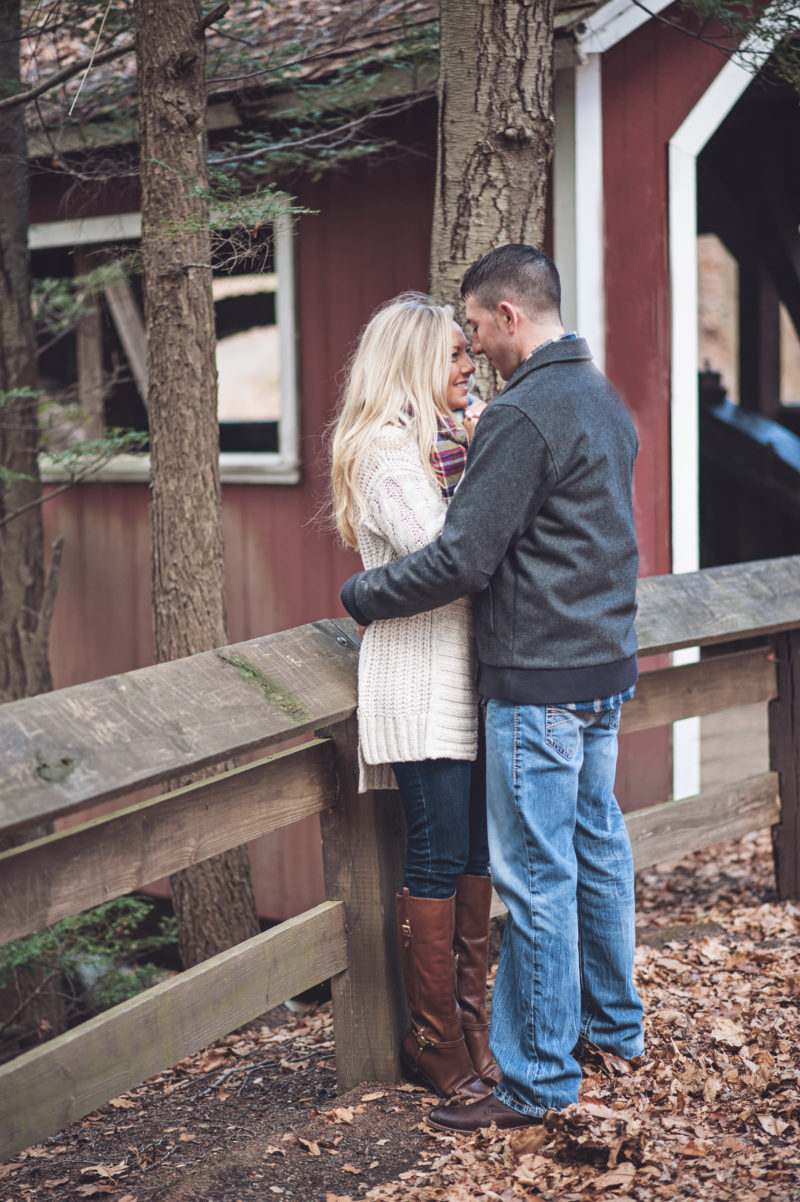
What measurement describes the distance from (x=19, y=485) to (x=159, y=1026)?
477cm

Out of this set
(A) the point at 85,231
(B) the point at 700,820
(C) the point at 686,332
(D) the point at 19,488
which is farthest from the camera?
(A) the point at 85,231

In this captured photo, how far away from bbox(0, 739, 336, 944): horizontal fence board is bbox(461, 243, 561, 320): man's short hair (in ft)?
3.85

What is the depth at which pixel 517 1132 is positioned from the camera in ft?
9.10

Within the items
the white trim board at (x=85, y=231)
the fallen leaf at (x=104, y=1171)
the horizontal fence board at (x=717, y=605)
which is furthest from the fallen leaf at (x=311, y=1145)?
the white trim board at (x=85, y=231)

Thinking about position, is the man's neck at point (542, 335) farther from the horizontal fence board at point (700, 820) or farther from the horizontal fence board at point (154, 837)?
the horizontal fence board at point (700, 820)

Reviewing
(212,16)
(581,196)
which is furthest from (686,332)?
(212,16)

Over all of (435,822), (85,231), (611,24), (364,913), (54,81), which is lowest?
(364,913)

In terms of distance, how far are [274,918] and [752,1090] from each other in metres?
4.69

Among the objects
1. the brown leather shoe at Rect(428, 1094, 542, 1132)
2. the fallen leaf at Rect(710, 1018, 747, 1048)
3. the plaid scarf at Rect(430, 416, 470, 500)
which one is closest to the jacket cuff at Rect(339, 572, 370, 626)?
the plaid scarf at Rect(430, 416, 470, 500)

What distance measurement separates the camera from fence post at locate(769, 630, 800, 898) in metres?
4.52

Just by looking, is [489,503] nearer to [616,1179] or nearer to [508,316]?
[508,316]

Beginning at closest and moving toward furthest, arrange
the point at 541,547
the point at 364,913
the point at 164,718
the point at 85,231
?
1. the point at 164,718
2. the point at 541,547
3. the point at 364,913
4. the point at 85,231

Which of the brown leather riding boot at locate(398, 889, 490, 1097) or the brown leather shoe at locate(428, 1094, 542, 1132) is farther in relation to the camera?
the brown leather riding boot at locate(398, 889, 490, 1097)

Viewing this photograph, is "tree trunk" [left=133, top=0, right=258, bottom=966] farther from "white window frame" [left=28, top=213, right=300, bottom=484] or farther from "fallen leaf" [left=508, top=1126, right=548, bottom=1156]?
"fallen leaf" [left=508, top=1126, right=548, bottom=1156]
